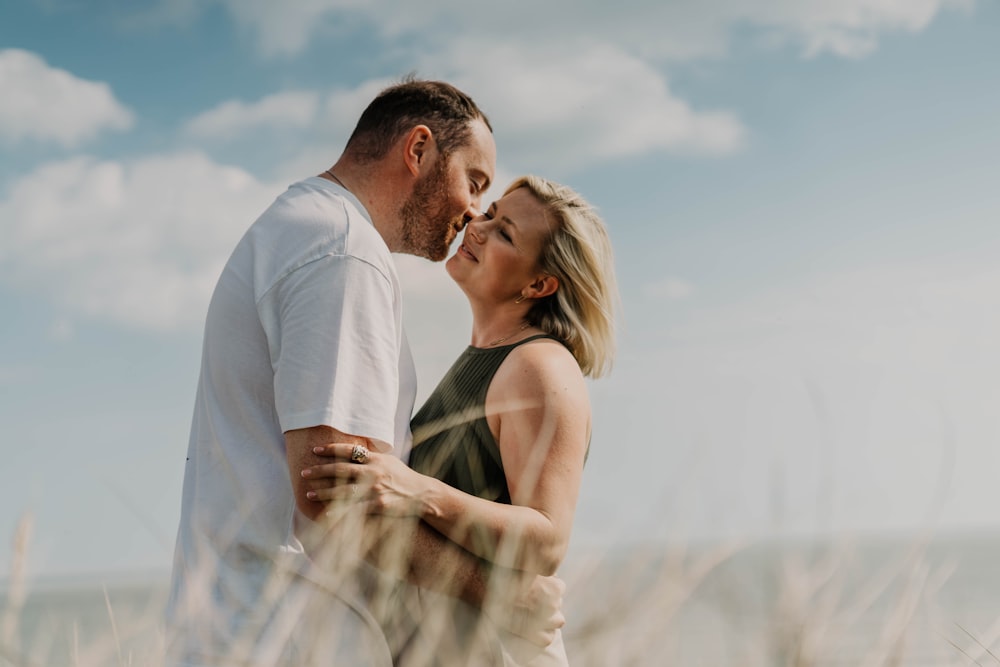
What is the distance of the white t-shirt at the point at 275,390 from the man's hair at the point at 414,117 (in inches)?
23.2

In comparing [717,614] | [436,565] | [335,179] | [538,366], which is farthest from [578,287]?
[717,614]

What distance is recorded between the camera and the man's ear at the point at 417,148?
301 centimetres

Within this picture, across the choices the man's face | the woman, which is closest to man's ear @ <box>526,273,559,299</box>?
the woman

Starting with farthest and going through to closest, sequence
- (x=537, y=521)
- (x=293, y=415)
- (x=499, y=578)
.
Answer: (x=537, y=521)
(x=293, y=415)
(x=499, y=578)

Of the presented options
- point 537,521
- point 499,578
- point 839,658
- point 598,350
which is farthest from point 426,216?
point 839,658

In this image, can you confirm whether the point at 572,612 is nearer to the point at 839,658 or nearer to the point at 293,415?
the point at 839,658

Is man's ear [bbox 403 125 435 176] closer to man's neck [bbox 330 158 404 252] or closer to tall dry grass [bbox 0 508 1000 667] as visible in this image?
man's neck [bbox 330 158 404 252]

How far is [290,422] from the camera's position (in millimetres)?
2109

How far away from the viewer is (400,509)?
2109 millimetres

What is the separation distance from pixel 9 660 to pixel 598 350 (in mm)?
2571

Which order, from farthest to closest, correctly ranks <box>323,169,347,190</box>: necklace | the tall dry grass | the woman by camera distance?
<box>323,169,347,190</box>: necklace
the woman
the tall dry grass

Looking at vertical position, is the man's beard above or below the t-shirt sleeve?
above

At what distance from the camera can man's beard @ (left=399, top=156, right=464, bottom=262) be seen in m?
3.07

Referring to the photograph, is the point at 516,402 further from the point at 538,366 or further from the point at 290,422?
the point at 290,422
